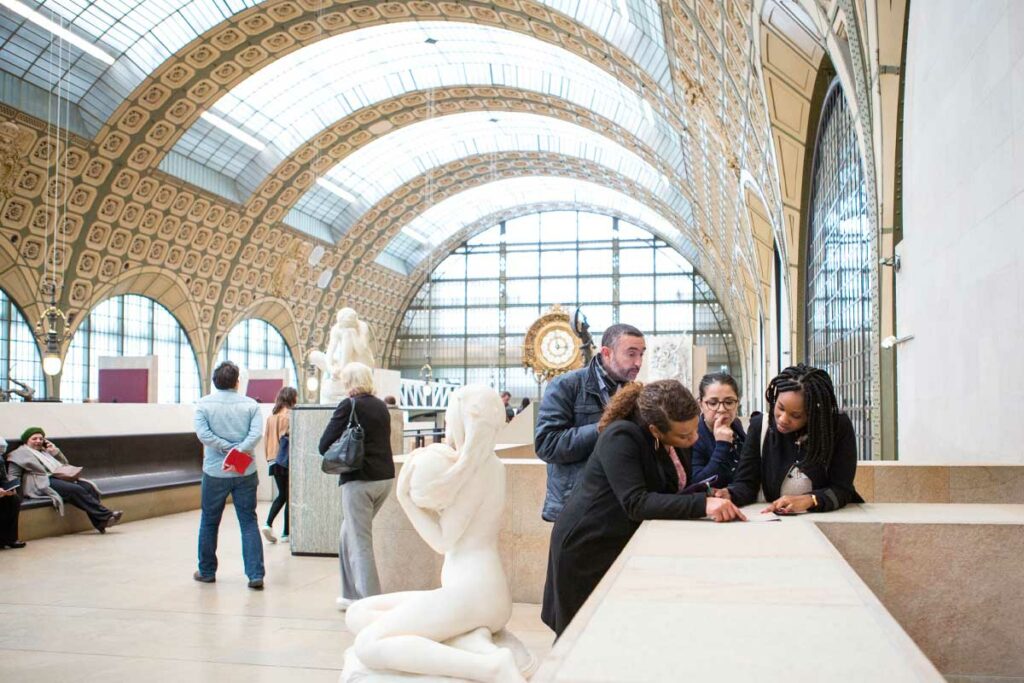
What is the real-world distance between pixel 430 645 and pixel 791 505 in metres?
1.65

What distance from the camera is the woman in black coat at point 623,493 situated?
3.53 metres

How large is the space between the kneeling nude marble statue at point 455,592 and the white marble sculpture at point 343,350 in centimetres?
768

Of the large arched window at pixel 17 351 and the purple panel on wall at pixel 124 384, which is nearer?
the purple panel on wall at pixel 124 384

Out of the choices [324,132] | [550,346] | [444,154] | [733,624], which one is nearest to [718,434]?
[733,624]

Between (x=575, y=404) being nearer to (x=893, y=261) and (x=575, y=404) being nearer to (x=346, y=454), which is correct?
(x=346, y=454)

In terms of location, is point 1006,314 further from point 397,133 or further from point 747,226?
point 397,133

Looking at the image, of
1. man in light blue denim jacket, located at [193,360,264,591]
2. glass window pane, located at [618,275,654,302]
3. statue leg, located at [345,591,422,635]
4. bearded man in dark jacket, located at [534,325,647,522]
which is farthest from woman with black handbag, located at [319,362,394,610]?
glass window pane, located at [618,275,654,302]

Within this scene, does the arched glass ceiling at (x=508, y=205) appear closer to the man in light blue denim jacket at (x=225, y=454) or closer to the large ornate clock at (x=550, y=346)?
the large ornate clock at (x=550, y=346)

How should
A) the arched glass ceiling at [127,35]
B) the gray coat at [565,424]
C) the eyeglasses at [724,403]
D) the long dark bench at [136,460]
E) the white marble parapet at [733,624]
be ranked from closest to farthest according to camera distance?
1. the white marble parapet at [733,624]
2. the gray coat at [565,424]
3. the eyeglasses at [724,403]
4. the long dark bench at [136,460]
5. the arched glass ceiling at [127,35]

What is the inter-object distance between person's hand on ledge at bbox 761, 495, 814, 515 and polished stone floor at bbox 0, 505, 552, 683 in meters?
2.75

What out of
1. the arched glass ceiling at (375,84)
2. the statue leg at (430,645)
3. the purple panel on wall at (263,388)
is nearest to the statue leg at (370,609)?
the statue leg at (430,645)

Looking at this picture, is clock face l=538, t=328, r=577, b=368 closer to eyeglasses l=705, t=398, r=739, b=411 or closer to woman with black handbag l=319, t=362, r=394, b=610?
woman with black handbag l=319, t=362, r=394, b=610

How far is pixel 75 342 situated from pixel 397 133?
14621 mm

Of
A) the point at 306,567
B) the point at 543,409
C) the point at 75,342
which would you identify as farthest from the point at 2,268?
the point at 543,409
